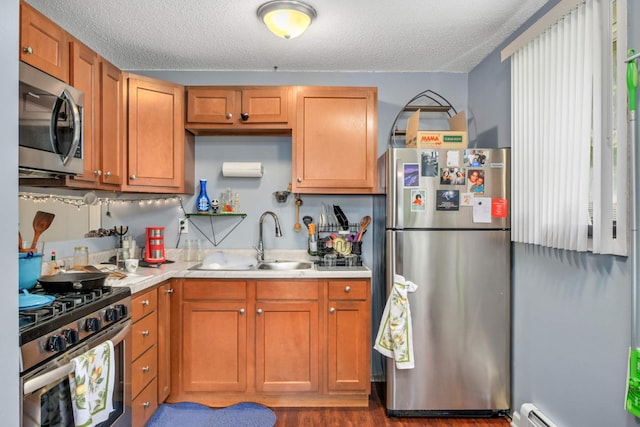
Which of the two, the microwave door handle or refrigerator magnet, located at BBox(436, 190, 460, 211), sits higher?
the microwave door handle

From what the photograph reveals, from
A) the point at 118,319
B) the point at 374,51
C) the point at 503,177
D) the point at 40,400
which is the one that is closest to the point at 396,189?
the point at 503,177

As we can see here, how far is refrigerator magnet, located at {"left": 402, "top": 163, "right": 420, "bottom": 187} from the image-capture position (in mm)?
2338

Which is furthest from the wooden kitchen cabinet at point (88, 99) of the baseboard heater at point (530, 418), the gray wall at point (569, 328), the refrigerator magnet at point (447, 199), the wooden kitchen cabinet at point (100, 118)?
the baseboard heater at point (530, 418)

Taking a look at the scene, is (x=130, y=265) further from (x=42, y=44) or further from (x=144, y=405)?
(x=42, y=44)

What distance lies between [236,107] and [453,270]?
1.88 meters

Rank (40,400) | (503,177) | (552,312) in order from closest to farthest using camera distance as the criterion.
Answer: (40,400) → (552,312) → (503,177)

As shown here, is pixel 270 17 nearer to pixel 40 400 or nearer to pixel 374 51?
pixel 374 51

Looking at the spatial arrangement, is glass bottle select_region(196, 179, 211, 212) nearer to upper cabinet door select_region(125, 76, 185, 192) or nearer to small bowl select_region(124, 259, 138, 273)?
upper cabinet door select_region(125, 76, 185, 192)

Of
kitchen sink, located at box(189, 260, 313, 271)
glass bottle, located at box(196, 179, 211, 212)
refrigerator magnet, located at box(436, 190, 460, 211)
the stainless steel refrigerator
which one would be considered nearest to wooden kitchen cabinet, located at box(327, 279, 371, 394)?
the stainless steel refrigerator

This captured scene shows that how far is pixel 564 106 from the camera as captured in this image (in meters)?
1.85

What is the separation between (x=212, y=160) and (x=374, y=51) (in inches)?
58.7

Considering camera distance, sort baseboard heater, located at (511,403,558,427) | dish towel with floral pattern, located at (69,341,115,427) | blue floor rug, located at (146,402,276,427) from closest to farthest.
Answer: dish towel with floral pattern, located at (69,341,115,427) → baseboard heater, located at (511,403,558,427) → blue floor rug, located at (146,402,276,427)
